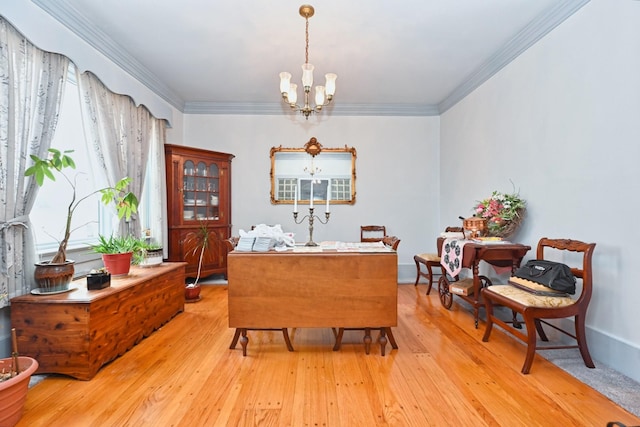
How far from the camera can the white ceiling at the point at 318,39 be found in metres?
2.46

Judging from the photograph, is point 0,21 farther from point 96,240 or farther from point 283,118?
point 283,118

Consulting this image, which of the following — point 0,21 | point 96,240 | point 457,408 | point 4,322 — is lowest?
point 457,408

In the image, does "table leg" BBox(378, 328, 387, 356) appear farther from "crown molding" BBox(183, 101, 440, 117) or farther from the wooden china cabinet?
"crown molding" BBox(183, 101, 440, 117)

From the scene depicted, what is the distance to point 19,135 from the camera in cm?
209

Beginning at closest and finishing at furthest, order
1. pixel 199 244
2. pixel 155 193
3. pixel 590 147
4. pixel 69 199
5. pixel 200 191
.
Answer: pixel 590 147 < pixel 69 199 < pixel 155 193 < pixel 199 244 < pixel 200 191

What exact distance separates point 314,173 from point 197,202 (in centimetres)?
178

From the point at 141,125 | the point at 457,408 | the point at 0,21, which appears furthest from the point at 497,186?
the point at 0,21

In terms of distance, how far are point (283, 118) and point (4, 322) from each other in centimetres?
383

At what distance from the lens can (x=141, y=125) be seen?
3.57 m

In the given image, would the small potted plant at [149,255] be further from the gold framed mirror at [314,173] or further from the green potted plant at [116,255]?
the gold framed mirror at [314,173]

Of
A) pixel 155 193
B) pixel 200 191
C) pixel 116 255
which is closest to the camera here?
pixel 116 255

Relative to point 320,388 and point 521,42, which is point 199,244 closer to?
point 320,388

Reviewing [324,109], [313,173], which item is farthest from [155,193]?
[324,109]

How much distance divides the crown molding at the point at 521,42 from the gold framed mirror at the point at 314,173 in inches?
70.9
